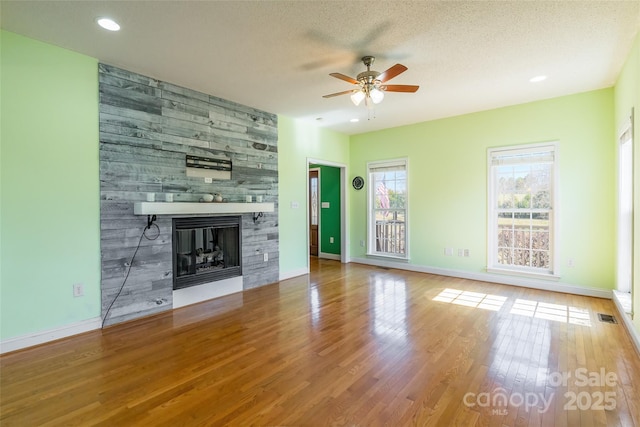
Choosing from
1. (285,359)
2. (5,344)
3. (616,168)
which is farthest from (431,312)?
(5,344)

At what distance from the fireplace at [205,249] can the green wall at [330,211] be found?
118 inches

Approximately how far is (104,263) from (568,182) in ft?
19.2

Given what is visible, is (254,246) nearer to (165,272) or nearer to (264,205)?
(264,205)

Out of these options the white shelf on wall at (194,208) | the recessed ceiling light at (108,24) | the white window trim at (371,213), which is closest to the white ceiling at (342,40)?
the recessed ceiling light at (108,24)

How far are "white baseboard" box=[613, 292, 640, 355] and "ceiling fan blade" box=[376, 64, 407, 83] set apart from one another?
3053mm

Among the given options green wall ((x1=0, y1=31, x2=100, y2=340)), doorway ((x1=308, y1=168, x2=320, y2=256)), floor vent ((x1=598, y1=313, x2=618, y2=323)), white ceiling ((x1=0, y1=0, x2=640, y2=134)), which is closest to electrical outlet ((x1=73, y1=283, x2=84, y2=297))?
green wall ((x1=0, y1=31, x2=100, y2=340))

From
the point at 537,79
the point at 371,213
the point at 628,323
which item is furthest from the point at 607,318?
the point at 371,213

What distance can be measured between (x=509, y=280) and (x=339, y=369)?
146 inches

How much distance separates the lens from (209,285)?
13.9 feet

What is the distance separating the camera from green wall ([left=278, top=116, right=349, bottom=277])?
17.5ft

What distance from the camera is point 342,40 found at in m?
2.84

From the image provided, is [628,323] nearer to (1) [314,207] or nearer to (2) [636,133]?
(2) [636,133]

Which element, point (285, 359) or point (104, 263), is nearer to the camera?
point (285, 359)

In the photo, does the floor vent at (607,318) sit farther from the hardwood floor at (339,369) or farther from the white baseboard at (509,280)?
the white baseboard at (509,280)
